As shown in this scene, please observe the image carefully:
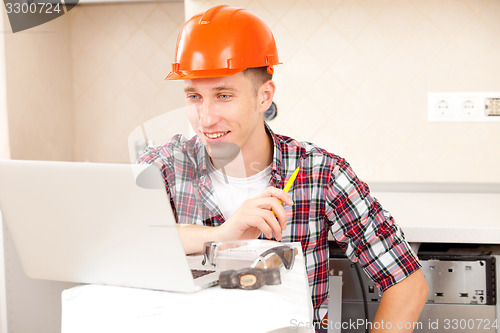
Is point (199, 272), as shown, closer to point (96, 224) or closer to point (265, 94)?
point (96, 224)

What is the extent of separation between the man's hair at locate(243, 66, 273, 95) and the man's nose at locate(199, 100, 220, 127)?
11 centimetres

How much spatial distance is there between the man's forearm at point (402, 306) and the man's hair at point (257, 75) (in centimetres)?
56

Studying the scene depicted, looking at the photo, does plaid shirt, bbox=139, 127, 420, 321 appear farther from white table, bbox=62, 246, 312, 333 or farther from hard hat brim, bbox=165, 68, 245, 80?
white table, bbox=62, 246, 312, 333

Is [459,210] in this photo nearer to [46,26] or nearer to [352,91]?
[352,91]

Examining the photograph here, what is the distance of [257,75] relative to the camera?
4.24 ft

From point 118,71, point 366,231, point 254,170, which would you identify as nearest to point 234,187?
point 254,170

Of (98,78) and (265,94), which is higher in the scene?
(98,78)

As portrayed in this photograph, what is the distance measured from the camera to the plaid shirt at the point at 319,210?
126 cm

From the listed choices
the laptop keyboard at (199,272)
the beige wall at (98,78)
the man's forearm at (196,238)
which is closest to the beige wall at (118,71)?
the beige wall at (98,78)

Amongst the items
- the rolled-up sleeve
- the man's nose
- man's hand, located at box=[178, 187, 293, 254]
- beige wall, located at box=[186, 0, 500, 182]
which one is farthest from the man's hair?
beige wall, located at box=[186, 0, 500, 182]

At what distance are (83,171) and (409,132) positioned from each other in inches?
65.4

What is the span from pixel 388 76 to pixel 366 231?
3.16ft

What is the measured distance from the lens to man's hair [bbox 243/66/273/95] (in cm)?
126

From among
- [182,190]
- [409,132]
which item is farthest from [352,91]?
[182,190]
